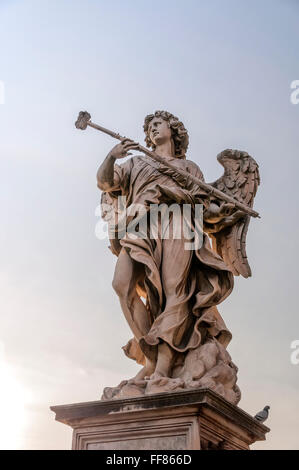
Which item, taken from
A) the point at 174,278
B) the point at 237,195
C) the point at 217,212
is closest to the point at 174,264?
the point at 174,278

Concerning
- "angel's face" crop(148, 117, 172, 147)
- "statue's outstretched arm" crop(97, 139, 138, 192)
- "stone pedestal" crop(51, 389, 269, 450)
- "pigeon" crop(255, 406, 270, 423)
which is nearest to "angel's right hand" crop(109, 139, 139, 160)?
"statue's outstretched arm" crop(97, 139, 138, 192)

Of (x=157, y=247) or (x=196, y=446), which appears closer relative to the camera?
(x=196, y=446)

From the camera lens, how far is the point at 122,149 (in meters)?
6.66

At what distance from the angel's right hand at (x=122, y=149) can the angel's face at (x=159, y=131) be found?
2.37 feet

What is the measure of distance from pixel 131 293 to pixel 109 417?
4.33ft

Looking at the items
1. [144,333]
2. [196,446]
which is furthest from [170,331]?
[196,446]

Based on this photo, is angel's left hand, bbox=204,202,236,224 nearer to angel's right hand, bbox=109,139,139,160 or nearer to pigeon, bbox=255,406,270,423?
angel's right hand, bbox=109,139,139,160

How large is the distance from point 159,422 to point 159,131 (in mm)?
3398

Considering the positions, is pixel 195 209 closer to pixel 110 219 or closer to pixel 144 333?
pixel 110 219

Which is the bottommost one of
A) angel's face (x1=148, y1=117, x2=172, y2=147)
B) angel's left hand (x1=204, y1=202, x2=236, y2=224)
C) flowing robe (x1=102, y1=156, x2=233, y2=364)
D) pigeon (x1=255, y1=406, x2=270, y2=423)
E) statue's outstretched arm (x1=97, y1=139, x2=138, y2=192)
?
pigeon (x1=255, y1=406, x2=270, y2=423)

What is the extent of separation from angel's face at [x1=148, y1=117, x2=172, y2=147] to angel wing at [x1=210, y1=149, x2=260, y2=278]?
→ 0.74 m

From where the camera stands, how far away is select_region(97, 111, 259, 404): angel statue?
6031 millimetres

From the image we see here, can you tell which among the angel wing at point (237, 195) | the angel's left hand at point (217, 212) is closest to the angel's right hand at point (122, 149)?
the angel's left hand at point (217, 212)
